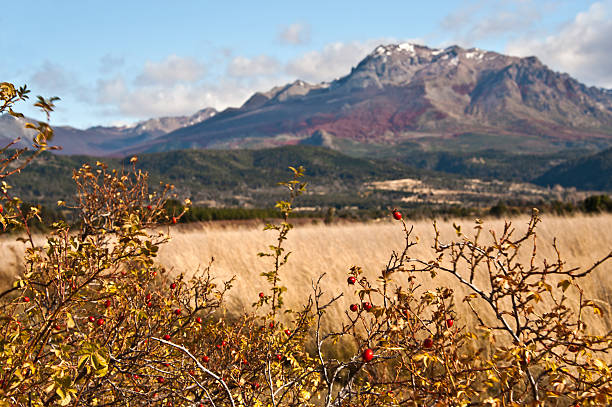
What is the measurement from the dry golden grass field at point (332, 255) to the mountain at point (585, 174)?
148804 mm

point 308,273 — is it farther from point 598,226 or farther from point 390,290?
point 598,226

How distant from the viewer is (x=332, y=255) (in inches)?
334

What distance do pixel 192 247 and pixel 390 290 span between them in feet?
16.4

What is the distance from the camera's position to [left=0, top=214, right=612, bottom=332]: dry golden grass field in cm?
654

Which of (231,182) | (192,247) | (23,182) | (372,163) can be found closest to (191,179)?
(231,182)

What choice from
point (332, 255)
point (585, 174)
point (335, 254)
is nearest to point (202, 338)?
point (332, 255)

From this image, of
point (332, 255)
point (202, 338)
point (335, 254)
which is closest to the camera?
point (202, 338)

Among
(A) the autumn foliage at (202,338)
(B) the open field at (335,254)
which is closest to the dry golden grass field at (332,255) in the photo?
(B) the open field at (335,254)

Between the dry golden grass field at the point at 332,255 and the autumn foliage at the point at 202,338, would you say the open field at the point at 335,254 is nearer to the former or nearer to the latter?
the dry golden grass field at the point at 332,255

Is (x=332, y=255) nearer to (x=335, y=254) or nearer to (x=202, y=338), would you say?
(x=335, y=254)

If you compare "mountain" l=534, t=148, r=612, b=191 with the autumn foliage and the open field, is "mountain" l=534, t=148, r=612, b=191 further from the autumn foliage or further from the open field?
the autumn foliage

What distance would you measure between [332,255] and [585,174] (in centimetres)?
17042

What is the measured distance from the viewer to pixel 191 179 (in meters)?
150

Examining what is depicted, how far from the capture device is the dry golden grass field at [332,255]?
21.4 feet
